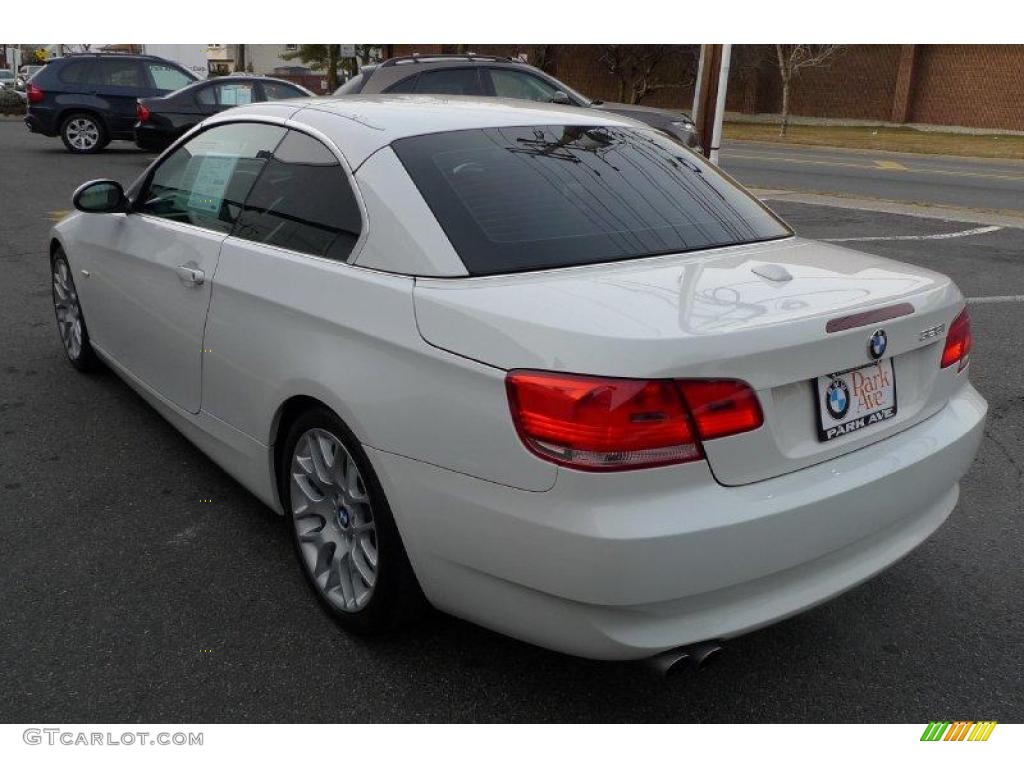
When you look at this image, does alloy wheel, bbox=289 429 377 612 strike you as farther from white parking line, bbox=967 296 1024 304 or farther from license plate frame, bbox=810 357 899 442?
white parking line, bbox=967 296 1024 304

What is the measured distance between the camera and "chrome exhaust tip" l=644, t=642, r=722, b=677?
2.37 metres

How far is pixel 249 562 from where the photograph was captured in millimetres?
3533

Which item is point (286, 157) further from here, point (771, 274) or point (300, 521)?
point (771, 274)

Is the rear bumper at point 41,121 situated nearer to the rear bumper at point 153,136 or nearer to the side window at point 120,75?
the side window at point 120,75

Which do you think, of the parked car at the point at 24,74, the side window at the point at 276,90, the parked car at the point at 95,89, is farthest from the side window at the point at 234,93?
the parked car at the point at 24,74

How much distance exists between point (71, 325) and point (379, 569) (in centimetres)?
351

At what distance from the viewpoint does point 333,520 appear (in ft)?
10.1

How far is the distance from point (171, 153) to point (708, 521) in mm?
3071

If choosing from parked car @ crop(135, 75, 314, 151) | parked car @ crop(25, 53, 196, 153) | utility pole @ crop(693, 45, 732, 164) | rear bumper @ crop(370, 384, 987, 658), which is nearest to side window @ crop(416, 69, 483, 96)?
utility pole @ crop(693, 45, 732, 164)

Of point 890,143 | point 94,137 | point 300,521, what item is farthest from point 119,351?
point 890,143

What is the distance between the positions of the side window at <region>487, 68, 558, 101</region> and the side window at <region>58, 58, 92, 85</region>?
9.88 m

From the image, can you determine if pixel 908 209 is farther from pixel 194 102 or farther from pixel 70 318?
pixel 194 102

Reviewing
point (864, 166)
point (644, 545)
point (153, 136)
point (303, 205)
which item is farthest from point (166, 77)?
point (644, 545)

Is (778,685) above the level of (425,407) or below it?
below
